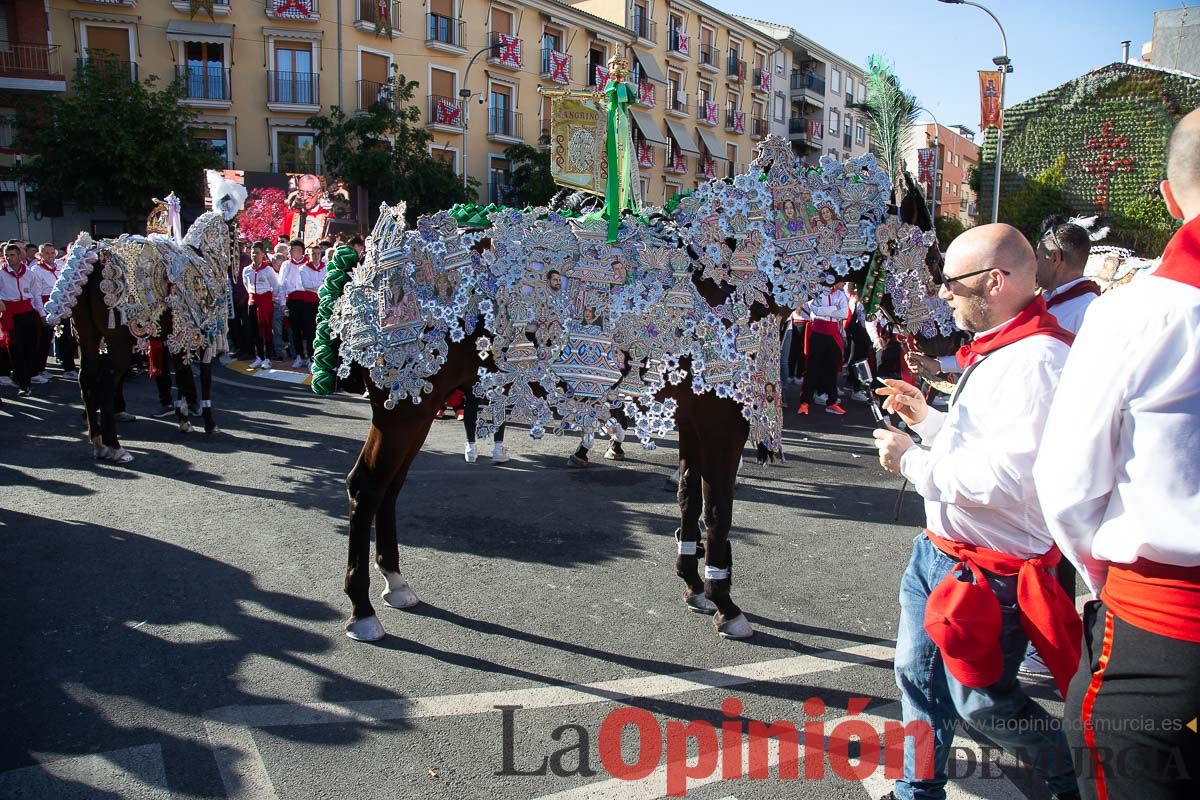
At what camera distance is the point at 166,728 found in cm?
310

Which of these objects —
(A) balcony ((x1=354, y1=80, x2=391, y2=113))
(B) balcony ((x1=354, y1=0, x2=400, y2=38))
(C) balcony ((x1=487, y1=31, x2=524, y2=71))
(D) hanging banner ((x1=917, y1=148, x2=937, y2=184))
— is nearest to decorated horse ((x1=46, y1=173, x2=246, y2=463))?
(A) balcony ((x1=354, y1=80, x2=391, y2=113))

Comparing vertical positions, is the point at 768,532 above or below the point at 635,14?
below

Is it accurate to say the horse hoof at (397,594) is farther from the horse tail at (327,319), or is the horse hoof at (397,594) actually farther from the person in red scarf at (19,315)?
the person in red scarf at (19,315)

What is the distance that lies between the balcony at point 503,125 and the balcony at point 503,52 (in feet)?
5.80

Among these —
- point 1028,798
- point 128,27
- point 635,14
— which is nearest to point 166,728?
point 1028,798

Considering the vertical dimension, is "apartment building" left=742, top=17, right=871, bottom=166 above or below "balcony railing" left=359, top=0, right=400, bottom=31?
above

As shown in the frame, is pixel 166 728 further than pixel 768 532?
No

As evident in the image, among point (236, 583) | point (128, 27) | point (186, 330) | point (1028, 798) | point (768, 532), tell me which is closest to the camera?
point (1028, 798)

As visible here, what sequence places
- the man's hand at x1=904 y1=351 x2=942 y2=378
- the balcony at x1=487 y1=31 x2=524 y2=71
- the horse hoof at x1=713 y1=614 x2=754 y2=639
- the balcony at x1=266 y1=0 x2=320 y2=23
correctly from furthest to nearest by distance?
the balcony at x1=487 y1=31 x2=524 y2=71 < the balcony at x1=266 y1=0 x2=320 y2=23 < the horse hoof at x1=713 y1=614 x2=754 y2=639 < the man's hand at x1=904 y1=351 x2=942 y2=378

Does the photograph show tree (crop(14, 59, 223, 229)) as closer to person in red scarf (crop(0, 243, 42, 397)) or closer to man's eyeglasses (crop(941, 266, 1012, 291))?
person in red scarf (crop(0, 243, 42, 397))

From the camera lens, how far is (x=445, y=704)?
333cm

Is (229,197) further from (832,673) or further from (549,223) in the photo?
(832,673)

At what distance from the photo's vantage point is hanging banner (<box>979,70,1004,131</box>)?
19.0 m

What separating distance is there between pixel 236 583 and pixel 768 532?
11.7ft
